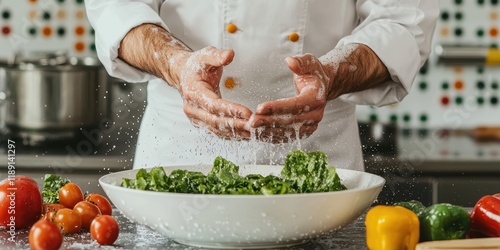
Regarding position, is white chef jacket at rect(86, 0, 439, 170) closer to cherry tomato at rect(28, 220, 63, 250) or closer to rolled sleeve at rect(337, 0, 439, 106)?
rolled sleeve at rect(337, 0, 439, 106)

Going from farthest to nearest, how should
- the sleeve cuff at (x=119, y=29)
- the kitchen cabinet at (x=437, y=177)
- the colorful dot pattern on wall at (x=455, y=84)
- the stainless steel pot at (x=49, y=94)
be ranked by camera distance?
the colorful dot pattern on wall at (x=455, y=84) → the stainless steel pot at (x=49, y=94) → the kitchen cabinet at (x=437, y=177) → the sleeve cuff at (x=119, y=29)

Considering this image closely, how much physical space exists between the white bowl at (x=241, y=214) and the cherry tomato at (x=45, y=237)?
10 centimetres

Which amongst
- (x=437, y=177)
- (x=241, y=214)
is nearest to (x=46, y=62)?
(x=437, y=177)

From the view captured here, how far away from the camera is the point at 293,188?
117 cm

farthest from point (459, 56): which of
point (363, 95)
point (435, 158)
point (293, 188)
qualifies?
point (293, 188)

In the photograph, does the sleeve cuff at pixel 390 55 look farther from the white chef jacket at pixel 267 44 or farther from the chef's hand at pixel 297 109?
the chef's hand at pixel 297 109

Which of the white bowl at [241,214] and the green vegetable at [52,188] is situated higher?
the white bowl at [241,214]

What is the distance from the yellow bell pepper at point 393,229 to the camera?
1.08 meters

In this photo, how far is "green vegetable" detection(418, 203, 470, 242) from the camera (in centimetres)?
110

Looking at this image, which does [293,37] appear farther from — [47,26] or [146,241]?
[47,26]

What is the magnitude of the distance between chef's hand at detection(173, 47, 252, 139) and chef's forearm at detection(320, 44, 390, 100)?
0.22 meters

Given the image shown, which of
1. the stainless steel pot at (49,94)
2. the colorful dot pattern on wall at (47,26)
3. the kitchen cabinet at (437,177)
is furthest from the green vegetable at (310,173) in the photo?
the colorful dot pattern on wall at (47,26)

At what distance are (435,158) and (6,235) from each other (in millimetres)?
1368

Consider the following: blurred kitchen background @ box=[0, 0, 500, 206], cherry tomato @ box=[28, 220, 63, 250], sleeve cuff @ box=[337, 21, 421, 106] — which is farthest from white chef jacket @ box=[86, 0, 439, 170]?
blurred kitchen background @ box=[0, 0, 500, 206]
